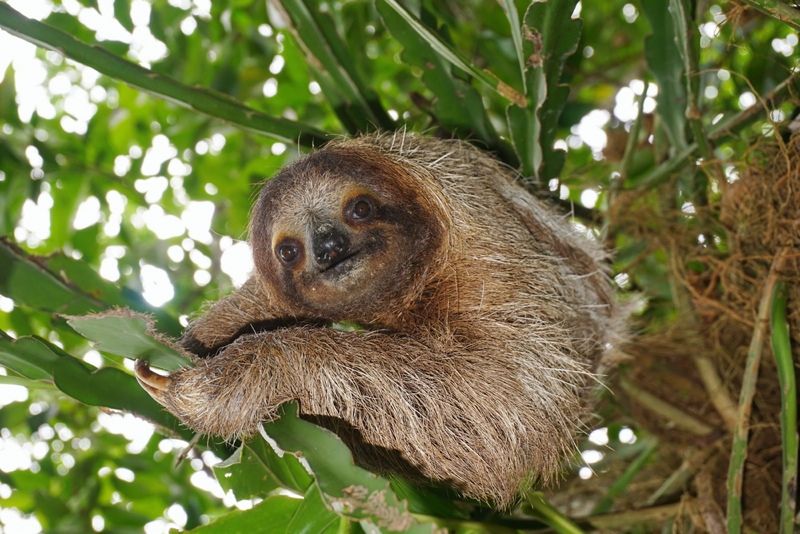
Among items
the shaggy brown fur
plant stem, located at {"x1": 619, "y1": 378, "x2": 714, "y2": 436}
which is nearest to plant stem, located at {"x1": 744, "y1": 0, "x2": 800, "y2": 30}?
the shaggy brown fur

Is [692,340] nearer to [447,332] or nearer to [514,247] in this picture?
[514,247]

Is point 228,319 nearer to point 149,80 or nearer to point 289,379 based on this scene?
point 289,379

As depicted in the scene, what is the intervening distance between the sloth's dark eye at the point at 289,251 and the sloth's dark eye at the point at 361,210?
0.97 feet

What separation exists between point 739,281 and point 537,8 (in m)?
1.67

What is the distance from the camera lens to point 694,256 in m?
3.56

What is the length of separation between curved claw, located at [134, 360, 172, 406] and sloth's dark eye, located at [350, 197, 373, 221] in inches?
40.5

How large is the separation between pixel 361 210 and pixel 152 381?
1.12 meters

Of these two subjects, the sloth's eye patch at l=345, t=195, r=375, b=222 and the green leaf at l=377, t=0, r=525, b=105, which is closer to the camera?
the green leaf at l=377, t=0, r=525, b=105

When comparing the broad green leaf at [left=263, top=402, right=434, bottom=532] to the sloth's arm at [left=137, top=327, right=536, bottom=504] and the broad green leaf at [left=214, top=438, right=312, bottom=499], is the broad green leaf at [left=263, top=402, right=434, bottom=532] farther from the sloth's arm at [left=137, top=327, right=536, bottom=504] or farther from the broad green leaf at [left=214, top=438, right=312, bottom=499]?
the sloth's arm at [left=137, top=327, right=536, bottom=504]

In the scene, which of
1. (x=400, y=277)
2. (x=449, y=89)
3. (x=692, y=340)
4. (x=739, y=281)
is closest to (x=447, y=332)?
(x=400, y=277)

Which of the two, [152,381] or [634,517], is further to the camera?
[634,517]

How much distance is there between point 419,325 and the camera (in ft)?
9.53

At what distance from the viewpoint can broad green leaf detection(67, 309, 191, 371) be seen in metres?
1.98

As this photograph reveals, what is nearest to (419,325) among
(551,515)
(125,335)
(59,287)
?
(551,515)
